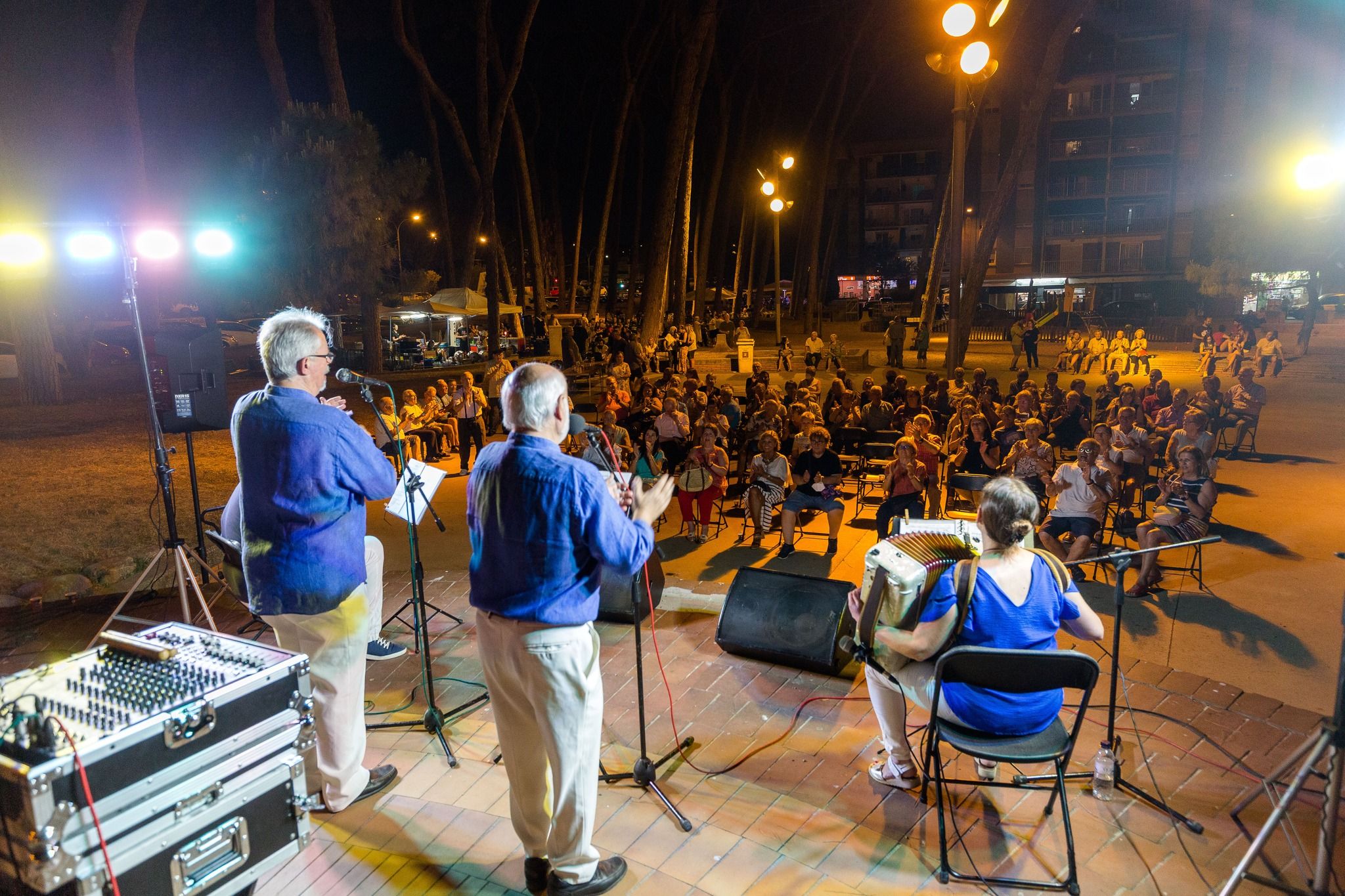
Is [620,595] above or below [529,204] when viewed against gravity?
below

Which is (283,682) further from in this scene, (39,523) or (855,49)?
(855,49)

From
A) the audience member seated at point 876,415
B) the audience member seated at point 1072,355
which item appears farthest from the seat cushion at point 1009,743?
the audience member seated at point 1072,355

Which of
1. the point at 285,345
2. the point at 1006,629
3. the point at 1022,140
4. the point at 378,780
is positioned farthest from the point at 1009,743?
the point at 1022,140

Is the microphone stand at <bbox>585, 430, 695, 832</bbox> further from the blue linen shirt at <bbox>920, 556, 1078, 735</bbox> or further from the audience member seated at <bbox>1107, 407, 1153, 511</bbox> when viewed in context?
the audience member seated at <bbox>1107, 407, 1153, 511</bbox>

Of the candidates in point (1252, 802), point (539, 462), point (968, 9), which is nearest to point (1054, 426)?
point (968, 9)

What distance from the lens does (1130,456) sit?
783 centimetres

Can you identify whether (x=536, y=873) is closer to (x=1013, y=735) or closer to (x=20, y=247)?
(x=1013, y=735)

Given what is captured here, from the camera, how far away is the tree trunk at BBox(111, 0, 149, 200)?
12.1m

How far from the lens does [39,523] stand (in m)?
7.86

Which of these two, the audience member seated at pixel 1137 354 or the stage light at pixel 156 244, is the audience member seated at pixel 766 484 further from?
the audience member seated at pixel 1137 354

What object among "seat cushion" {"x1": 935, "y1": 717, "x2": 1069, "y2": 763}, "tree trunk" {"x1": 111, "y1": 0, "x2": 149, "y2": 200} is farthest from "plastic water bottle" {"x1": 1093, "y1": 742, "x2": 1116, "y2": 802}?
"tree trunk" {"x1": 111, "y1": 0, "x2": 149, "y2": 200}

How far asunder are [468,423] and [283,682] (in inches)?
347

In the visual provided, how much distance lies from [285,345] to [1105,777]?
11.9ft

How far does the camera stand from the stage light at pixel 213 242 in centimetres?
697
